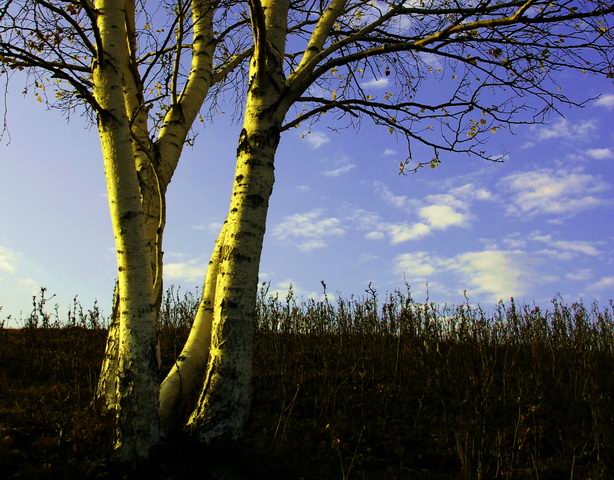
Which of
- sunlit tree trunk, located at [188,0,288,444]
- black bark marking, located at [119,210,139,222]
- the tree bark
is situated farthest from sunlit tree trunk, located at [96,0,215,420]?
sunlit tree trunk, located at [188,0,288,444]

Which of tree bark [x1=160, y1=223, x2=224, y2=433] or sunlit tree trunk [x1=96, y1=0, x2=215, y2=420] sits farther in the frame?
sunlit tree trunk [x1=96, y1=0, x2=215, y2=420]

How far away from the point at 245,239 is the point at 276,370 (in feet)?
11.5

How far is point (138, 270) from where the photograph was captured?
366 centimetres

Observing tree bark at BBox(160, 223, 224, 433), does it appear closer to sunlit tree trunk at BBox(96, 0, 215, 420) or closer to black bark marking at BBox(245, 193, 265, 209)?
sunlit tree trunk at BBox(96, 0, 215, 420)

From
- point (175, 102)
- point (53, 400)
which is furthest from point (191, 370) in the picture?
point (175, 102)

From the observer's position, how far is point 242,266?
12.5ft

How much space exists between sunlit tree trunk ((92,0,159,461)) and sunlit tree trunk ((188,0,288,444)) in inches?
15.7

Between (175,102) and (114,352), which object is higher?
(175,102)

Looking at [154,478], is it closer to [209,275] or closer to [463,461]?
[209,275]

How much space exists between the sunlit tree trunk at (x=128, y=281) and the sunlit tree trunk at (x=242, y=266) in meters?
0.40

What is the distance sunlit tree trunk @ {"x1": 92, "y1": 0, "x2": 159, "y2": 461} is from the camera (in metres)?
3.52

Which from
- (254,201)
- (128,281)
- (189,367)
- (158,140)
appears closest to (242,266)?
(254,201)

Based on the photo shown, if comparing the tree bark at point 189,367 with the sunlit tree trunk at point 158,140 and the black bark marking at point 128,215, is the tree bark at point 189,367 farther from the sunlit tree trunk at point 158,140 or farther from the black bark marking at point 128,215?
the black bark marking at point 128,215

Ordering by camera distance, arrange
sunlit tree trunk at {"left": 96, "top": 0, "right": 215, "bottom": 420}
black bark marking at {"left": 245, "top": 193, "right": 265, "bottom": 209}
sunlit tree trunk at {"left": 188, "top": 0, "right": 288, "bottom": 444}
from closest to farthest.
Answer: sunlit tree trunk at {"left": 188, "top": 0, "right": 288, "bottom": 444} → black bark marking at {"left": 245, "top": 193, "right": 265, "bottom": 209} → sunlit tree trunk at {"left": 96, "top": 0, "right": 215, "bottom": 420}
